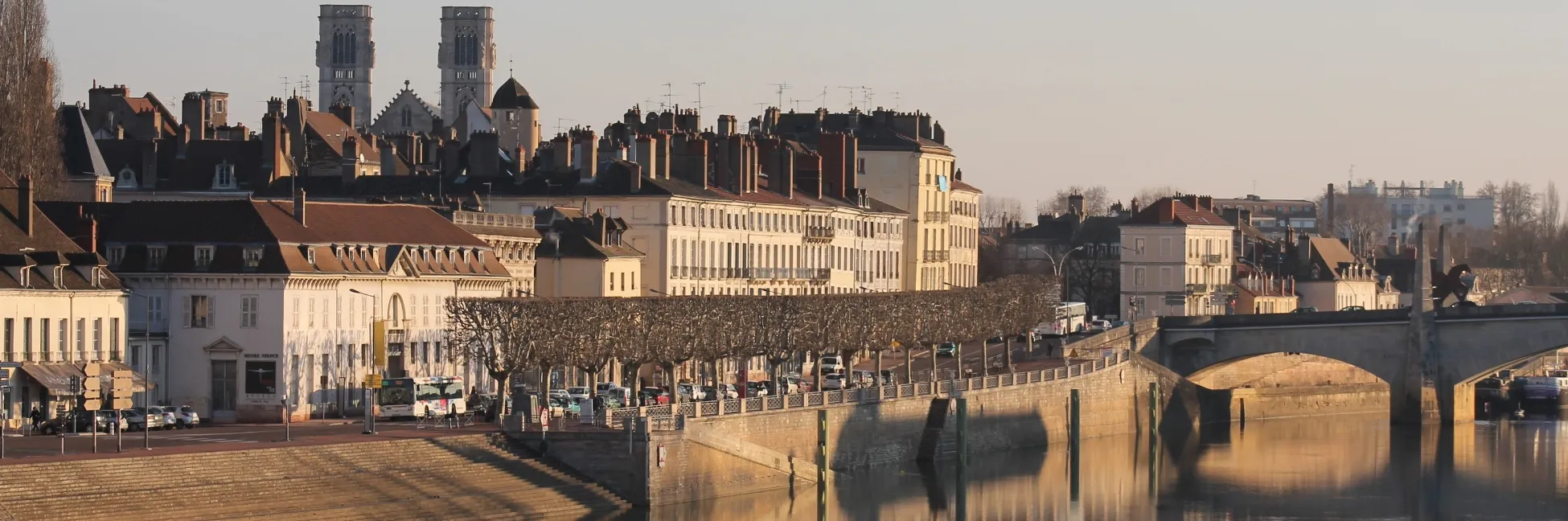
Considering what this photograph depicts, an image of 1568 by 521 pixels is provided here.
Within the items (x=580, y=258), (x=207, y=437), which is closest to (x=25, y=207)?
(x=207, y=437)

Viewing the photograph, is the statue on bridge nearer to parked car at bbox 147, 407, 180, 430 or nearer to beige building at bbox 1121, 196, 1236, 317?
beige building at bbox 1121, 196, 1236, 317

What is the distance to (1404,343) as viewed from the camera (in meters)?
127

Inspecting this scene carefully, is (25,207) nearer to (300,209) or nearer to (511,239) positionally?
(300,209)

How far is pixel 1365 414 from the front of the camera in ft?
456

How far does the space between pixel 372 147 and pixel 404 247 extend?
159ft

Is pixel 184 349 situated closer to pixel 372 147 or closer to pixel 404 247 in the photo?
pixel 404 247

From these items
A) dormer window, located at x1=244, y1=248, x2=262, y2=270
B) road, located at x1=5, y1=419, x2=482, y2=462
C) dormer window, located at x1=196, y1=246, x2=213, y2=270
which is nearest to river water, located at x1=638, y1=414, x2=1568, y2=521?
road, located at x1=5, y1=419, x2=482, y2=462

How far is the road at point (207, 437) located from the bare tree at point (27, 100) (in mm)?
22711

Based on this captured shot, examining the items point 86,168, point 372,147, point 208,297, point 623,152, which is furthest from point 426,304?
point 372,147

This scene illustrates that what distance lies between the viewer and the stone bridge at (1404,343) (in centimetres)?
12400

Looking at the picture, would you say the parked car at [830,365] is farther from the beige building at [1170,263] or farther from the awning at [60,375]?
the beige building at [1170,263]

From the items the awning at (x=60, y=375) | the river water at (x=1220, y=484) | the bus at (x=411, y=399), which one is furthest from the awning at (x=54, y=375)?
the river water at (x=1220, y=484)

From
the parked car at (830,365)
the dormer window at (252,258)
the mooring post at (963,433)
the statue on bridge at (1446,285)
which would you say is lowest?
the mooring post at (963,433)

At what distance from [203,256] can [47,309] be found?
25.9 feet
